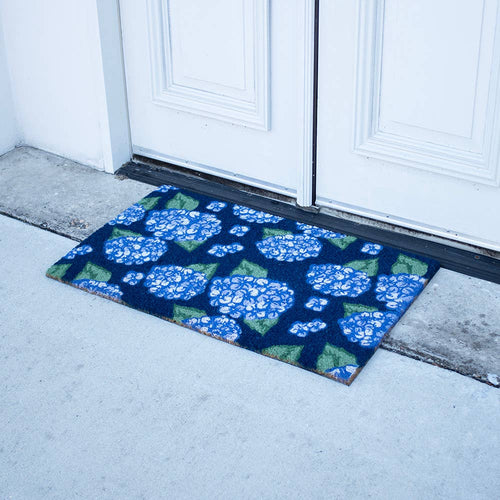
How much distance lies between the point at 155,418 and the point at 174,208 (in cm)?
90

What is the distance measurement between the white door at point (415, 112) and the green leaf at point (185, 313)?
0.62 m

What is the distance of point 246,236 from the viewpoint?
102 inches

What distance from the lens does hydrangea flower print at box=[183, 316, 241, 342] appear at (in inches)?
87.4

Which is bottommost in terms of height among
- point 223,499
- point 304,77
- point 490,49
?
point 223,499

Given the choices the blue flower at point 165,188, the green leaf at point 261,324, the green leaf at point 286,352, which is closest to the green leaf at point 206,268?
the green leaf at point 261,324

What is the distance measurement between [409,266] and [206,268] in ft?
1.81

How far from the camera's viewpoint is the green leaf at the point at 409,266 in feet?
7.89

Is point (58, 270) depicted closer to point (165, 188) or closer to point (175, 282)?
point (175, 282)

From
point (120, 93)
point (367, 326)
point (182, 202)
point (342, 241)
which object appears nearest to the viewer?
point (367, 326)

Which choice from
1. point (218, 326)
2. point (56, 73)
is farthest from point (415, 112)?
point (56, 73)

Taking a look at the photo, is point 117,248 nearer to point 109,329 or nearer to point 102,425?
point 109,329

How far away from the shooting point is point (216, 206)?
274cm

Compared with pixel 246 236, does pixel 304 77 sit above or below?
above

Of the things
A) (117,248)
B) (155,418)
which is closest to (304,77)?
(117,248)
